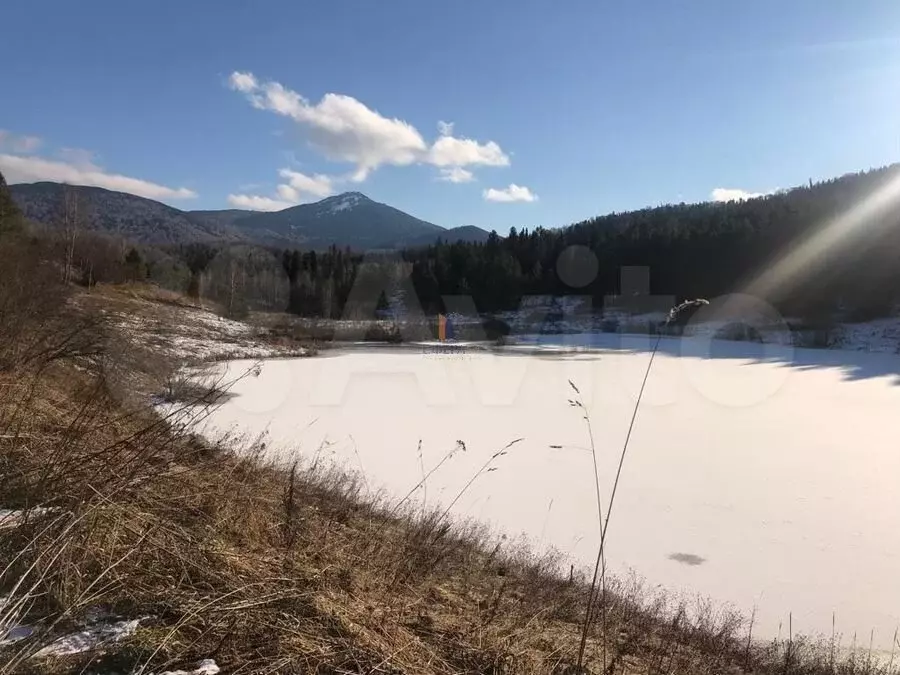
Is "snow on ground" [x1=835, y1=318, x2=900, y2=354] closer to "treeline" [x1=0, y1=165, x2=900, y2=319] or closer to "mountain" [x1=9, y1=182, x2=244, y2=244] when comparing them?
"treeline" [x1=0, y1=165, x2=900, y2=319]

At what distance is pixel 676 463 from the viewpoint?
10.1m

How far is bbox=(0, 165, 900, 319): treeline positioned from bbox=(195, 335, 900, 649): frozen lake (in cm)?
→ 2298

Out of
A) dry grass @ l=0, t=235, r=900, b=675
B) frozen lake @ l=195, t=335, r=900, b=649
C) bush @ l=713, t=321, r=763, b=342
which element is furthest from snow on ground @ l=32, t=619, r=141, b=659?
bush @ l=713, t=321, r=763, b=342

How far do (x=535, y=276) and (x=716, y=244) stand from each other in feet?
65.5

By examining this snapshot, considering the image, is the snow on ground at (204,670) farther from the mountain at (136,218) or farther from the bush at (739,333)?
the mountain at (136,218)

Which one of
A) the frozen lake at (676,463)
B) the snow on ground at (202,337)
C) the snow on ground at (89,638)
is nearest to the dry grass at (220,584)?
the snow on ground at (89,638)

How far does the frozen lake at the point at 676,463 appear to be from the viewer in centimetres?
602

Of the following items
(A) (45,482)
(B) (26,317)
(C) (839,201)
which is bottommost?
(A) (45,482)

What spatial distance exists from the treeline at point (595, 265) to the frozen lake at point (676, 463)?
22985mm

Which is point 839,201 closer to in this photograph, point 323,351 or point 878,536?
point 323,351

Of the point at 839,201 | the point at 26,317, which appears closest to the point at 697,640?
the point at 26,317

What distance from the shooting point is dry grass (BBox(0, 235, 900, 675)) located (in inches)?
62.3

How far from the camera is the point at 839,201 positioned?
173ft

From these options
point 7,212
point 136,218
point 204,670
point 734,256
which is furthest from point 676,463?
point 136,218
